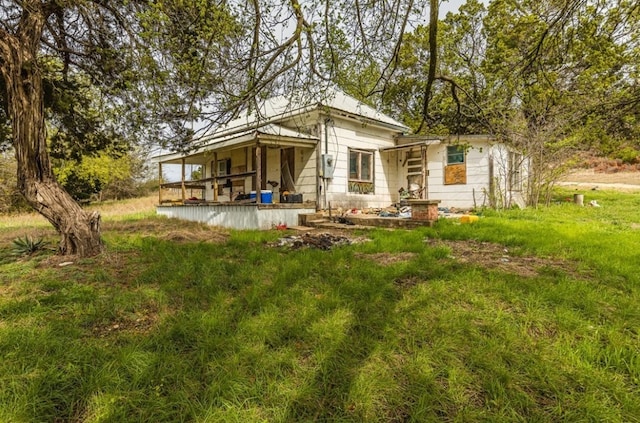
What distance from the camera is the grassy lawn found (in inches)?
74.4

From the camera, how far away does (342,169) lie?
34.1 feet

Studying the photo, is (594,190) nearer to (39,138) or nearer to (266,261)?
(266,261)

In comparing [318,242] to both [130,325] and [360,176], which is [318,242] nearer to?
[130,325]

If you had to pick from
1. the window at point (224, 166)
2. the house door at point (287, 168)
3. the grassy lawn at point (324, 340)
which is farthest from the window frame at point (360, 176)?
the grassy lawn at point (324, 340)

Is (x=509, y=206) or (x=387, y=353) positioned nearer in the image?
(x=387, y=353)

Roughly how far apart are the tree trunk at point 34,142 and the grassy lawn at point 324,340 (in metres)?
0.61

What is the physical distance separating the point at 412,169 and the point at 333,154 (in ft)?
12.3

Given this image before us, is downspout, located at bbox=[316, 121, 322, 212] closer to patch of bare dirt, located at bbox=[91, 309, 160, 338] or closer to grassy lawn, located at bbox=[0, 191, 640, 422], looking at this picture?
grassy lawn, located at bbox=[0, 191, 640, 422]

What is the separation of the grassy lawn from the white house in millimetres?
5049

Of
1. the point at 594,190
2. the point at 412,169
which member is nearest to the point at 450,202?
the point at 412,169

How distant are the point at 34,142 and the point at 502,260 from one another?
693 centimetres

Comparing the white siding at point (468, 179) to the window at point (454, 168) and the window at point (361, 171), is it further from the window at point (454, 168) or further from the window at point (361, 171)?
the window at point (361, 171)

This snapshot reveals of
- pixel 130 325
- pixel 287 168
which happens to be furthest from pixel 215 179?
pixel 130 325

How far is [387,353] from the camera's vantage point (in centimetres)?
234
